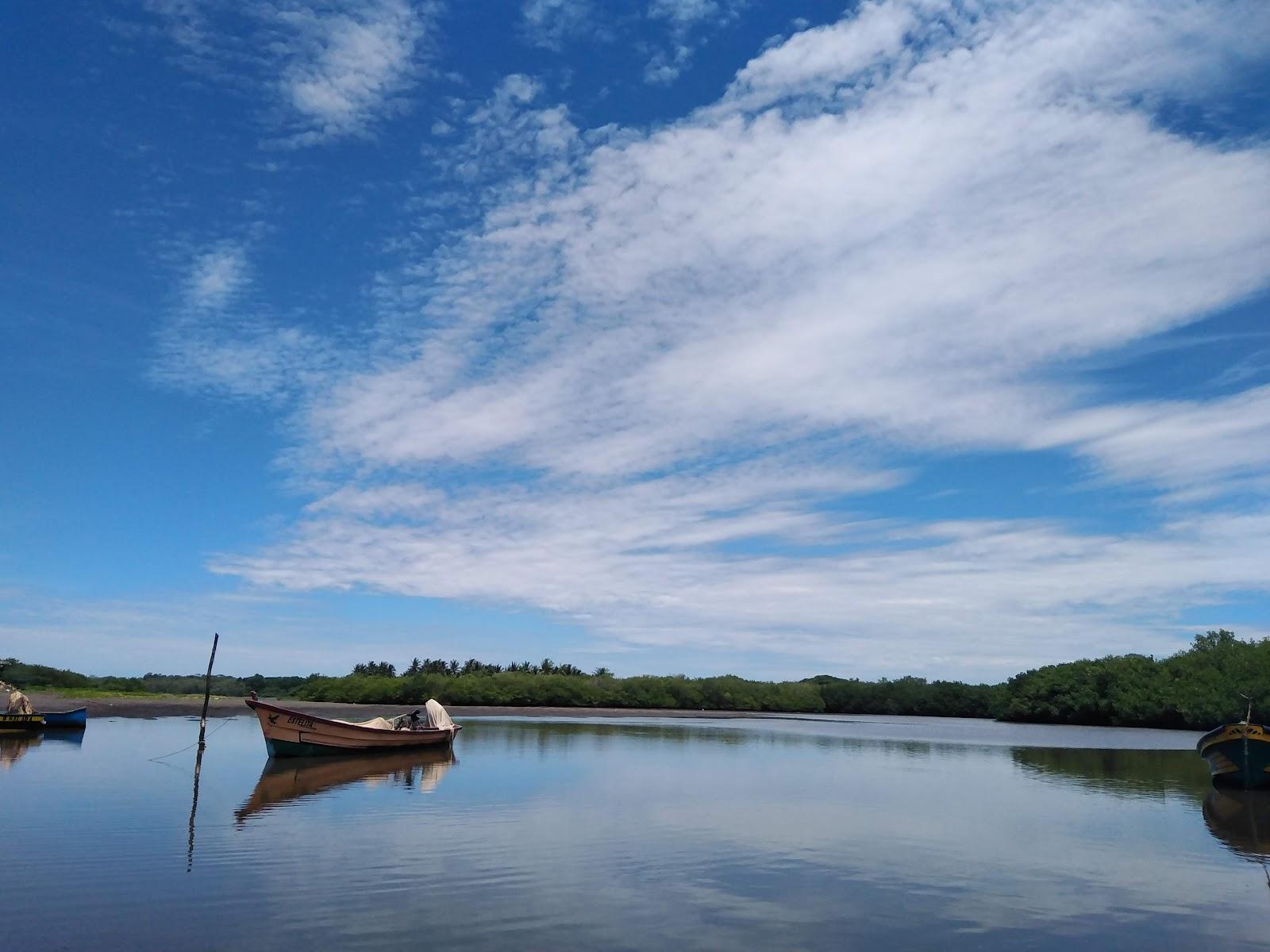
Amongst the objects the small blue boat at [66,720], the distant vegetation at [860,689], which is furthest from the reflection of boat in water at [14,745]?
the distant vegetation at [860,689]

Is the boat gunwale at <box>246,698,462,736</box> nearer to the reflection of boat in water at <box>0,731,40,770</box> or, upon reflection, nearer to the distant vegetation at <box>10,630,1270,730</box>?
the reflection of boat in water at <box>0,731,40,770</box>

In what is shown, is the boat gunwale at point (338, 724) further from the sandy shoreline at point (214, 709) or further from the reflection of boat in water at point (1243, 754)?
the sandy shoreline at point (214, 709)

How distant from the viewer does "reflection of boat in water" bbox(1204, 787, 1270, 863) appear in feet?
76.6

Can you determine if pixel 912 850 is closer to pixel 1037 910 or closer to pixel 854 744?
pixel 1037 910

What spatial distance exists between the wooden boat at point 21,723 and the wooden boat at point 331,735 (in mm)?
14435

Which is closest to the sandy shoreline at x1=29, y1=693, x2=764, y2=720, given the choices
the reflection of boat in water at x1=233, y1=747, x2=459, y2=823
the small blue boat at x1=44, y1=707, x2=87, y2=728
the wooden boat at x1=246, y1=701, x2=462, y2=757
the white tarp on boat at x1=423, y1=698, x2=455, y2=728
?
the small blue boat at x1=44, y1=707, x2=87, y2=728

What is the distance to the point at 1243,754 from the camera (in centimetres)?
3488

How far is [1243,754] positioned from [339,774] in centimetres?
3520

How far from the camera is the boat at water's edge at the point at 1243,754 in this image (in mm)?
34500

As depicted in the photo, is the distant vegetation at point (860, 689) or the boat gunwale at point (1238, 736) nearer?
the boat gunwale at point (1238, 736)

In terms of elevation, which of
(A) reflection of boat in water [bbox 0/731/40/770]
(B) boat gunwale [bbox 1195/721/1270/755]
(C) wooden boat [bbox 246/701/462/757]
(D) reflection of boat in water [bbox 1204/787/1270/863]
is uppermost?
(B) boat gunwale [bbox 1195/721/1270/755]

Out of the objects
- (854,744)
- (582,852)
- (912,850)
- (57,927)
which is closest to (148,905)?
(57,927)

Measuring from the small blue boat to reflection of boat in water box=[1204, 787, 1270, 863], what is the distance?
5006 centimetres

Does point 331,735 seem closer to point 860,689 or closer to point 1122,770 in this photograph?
point 1122,770
